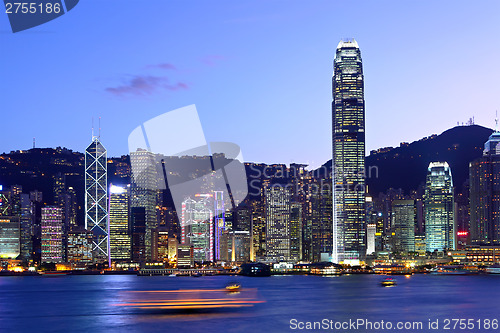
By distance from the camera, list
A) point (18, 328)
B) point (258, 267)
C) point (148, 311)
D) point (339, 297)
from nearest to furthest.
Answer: point (18, 328) → point (148, 311) → point (339, 297) → point (258, 267)

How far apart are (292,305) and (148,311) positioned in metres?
16.0

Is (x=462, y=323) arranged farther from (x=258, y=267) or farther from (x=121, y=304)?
(x=258, y=267)

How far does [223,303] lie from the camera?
72.7 metres

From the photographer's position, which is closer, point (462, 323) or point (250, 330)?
point (250, 330)

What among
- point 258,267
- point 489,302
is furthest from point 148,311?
point 258,267

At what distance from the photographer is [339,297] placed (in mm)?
87438

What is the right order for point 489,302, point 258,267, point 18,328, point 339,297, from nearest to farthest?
point 18,328 < point 489,302 < point 339,297 < point 258,267

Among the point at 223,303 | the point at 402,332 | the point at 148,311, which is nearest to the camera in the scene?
the point at 402,332

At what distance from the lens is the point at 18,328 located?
54.7 m

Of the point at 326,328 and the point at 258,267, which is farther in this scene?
the point at 258,267

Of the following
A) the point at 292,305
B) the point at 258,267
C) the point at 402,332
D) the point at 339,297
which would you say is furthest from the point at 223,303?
the point at 258,267

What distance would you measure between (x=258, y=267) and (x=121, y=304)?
10332 cm

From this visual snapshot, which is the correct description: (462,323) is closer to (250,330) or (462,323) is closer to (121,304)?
(250,330)

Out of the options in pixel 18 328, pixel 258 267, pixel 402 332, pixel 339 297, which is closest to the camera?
pixel 402 332
